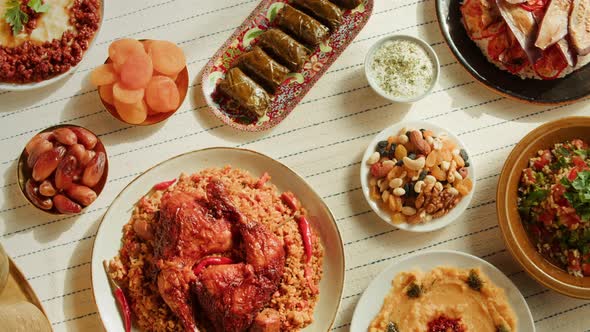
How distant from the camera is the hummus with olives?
3.81 meters

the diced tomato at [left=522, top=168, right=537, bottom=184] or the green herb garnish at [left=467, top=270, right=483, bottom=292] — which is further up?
the diced tomato at [left=522, top=168, right=537, bottom=184]

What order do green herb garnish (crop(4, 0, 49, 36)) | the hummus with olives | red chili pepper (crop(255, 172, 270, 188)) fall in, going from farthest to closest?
green herb garnish (crop(4, 0, 49, 36))
red chili pepper (crop(255, 172, 270, 188))
the hummus with olives

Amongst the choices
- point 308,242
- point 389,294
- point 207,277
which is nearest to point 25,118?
point 207,277

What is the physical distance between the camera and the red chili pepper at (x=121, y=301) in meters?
3.72

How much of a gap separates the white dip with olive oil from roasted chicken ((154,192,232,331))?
1.40m

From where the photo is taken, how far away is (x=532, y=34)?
3971 millimetres

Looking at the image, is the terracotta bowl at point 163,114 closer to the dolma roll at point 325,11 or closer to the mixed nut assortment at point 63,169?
the mixed nut assortment at point 63,169

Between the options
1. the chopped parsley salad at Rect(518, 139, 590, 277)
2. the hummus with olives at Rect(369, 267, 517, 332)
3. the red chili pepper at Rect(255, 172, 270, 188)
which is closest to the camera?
the chopped parsley salad at Rect(518, 139, 590, 277)

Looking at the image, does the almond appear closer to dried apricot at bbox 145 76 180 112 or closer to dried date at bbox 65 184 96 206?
dried apricot at bbox 145 76 180 112

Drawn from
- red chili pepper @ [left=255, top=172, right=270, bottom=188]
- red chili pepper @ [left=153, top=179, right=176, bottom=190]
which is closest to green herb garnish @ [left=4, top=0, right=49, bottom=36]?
red chili pepper @ [left=153, top=179, right=176, bottom=190]

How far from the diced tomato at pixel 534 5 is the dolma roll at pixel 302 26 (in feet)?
4.17

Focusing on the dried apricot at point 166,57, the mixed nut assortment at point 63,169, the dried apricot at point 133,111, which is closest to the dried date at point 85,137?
the mixed nut assortment at point 63,169

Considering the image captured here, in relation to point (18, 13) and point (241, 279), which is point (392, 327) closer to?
point (241, 279)

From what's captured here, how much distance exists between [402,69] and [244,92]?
3.40ft
